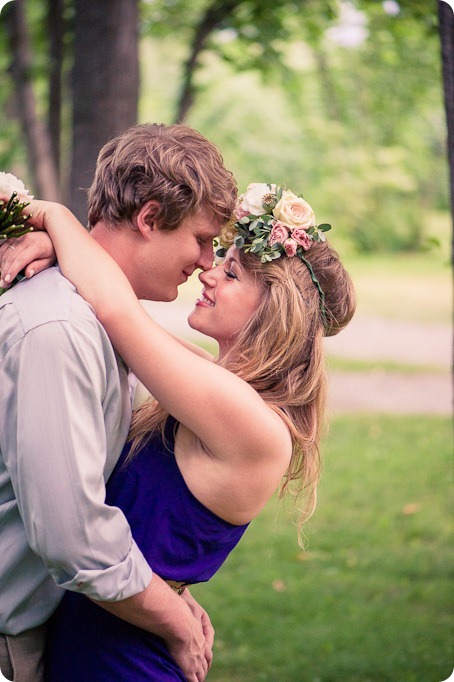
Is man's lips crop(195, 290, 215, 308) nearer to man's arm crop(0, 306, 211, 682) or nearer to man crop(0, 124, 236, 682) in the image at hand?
man crop(0, 124, 236, 682)

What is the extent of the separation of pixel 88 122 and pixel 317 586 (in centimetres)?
327

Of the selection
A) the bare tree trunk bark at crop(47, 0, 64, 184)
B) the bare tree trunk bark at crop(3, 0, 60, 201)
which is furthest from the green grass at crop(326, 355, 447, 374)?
the bare tree trunk bark at crop(3, 0, 60, 201)

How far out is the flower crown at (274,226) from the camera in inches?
104

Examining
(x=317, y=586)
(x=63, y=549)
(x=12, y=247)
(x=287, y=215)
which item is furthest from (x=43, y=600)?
(x=317, y=586)

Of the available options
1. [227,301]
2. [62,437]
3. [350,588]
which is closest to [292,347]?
[227,301]

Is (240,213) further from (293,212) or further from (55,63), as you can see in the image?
(55,63)

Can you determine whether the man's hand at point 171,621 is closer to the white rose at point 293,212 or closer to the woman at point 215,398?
the woman at point 215,398

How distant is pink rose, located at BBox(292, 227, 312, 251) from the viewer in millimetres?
2648

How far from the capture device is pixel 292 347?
2592mm

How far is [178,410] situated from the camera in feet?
7.52

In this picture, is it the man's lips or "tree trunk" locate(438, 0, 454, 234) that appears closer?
the man's lips

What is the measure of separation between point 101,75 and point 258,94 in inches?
744

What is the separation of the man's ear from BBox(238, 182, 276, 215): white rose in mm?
309

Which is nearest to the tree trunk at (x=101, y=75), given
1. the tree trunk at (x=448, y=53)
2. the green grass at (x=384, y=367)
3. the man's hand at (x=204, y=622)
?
the tree trunk at (x=448, y=53)
